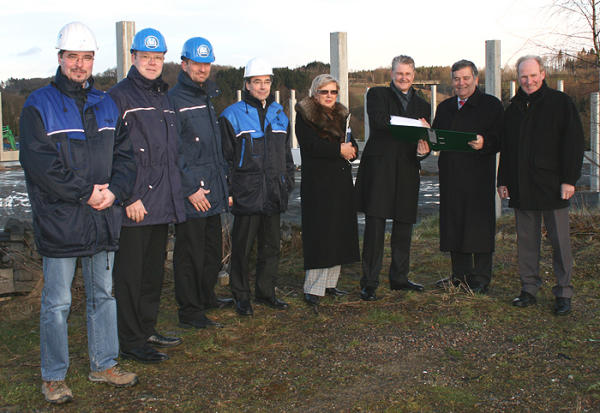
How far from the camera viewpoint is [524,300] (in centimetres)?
Result: 511

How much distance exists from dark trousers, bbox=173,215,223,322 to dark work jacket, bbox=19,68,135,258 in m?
1.18

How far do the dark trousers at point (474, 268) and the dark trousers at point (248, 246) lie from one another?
162 centimetres

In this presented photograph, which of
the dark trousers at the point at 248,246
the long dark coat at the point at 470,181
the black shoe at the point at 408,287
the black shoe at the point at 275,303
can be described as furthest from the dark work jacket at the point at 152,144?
the long dark coat at the point at 470,181

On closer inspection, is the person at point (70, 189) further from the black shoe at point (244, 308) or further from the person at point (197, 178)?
the black shoe at point (244, 308)

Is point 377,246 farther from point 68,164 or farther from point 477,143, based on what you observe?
point 68,164

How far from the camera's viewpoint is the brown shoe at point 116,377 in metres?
3.69

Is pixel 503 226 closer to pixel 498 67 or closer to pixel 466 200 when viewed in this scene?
pixel 498 67

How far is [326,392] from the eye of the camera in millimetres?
3648

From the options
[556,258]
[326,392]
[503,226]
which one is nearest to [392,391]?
[326,392]

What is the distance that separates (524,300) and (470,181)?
3.44 ft

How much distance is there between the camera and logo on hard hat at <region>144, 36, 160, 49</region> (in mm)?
3992

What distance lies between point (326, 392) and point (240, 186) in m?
1.86

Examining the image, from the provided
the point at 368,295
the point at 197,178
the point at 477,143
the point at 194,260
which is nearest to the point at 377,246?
the point at 368,295

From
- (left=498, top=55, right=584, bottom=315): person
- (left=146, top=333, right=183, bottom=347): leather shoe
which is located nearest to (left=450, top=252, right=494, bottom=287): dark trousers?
(left=498, top=55, right=584, bottom=315): person
